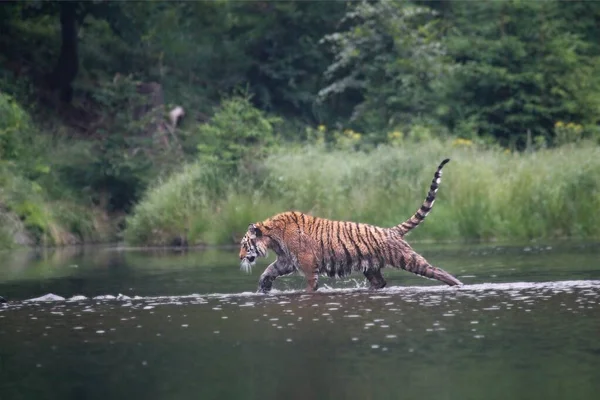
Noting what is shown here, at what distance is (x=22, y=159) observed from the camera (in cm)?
3309

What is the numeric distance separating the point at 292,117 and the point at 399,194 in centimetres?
1813

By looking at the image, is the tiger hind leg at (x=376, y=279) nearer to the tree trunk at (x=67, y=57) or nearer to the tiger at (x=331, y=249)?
the tiger at (x=331, y=249)

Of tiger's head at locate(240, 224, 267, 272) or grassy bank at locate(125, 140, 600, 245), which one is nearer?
tiger's head at locate(240, 224, 267, 272)

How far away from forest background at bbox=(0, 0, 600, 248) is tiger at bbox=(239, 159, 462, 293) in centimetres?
1033

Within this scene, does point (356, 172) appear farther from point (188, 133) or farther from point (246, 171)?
point (188, 133)

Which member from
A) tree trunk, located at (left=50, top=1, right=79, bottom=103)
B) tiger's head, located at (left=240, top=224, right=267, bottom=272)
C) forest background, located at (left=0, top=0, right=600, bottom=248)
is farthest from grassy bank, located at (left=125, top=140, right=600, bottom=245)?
tree trunk, located at (left=50, top=1, right=79, bottom=103)

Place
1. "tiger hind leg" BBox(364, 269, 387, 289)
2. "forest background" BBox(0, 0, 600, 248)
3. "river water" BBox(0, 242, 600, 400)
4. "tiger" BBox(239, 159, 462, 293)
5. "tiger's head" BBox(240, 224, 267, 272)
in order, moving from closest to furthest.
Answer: "river water" BBox(0, 242, 600, 400) → "tiger" BBox(239, 159, 462, 293) → "tiger hind leg" BBox(364, 269, 387, 289) → "tiger's head" BBox(240, 224, 267, 272) → "forest background" BBox(0, 0, 600, 248)

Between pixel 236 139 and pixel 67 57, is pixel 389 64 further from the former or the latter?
pixel 67 57

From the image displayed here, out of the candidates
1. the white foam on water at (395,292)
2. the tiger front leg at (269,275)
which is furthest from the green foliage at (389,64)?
the white foam on water at (395,292)

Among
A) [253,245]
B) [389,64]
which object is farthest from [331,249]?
[389,64]

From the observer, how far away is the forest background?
26.7 meters

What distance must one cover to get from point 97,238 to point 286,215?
1727cm

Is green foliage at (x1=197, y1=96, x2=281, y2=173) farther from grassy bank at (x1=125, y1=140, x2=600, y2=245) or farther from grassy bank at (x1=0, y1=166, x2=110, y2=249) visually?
grassy bank at (x1=0, y1=166, x2=110, y2=249)

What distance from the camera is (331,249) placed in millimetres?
15367
